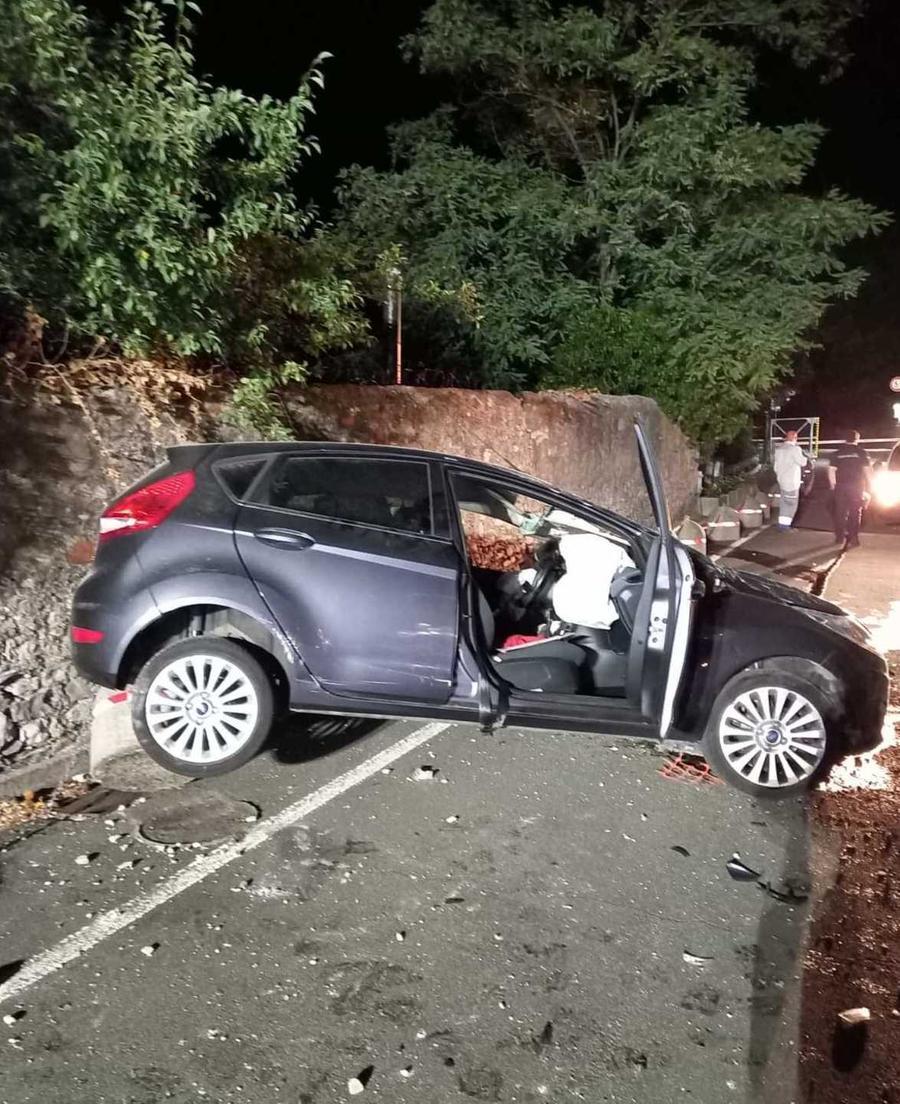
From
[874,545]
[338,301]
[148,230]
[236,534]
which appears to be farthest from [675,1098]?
[874,545]

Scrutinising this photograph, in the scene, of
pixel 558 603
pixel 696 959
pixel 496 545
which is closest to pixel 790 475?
pixel 496 545

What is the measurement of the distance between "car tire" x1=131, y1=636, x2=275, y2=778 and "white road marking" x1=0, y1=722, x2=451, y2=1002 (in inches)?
16.0

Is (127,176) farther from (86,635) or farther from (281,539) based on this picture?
(86,635)

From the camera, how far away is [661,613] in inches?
165

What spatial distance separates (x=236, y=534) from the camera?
170 inches

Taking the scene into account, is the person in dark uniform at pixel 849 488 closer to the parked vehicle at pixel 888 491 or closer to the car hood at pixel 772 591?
the parked vehicle at pixel 888 491

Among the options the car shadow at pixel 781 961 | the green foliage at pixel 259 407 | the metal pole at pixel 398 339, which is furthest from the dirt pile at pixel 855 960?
the metal pole at pixel 398 339

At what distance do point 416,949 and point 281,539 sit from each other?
6.45ft

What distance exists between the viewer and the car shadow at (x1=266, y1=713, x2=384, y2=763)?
499cm

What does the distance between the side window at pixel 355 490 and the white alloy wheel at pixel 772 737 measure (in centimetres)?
182

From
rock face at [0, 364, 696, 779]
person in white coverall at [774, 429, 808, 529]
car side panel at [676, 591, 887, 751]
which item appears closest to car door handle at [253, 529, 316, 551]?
rock face at [0, 364, 696, 779]

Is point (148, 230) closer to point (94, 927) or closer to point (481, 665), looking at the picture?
point (481, 665)

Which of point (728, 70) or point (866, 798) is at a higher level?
point (728, 70)

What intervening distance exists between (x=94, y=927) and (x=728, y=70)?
13.8 metres
